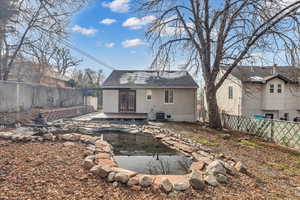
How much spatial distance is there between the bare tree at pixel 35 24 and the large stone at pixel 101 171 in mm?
9659

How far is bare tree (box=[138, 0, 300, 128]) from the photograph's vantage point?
8.42 m

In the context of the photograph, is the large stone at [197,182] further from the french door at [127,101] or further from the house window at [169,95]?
the french door at [127,101]

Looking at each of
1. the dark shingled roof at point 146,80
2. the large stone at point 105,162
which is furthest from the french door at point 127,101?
the large stone at point 105,162

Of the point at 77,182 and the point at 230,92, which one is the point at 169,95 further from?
the point at 77,182

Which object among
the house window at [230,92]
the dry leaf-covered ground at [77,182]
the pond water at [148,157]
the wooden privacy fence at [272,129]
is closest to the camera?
the dry leaf-covered ground at [77,182]

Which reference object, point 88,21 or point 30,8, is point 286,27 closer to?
point 88,21

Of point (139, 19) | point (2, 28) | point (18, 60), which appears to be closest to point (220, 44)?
point (139, 19)

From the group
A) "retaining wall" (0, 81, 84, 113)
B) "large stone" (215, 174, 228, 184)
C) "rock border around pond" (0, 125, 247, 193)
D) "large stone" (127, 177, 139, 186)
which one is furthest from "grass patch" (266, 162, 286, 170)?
"retaining wall" (0, 81, 84, 113)

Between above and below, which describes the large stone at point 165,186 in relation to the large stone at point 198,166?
above

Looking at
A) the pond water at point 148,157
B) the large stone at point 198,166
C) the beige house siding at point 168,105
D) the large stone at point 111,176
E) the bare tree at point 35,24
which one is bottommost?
the pond water at point 148,157

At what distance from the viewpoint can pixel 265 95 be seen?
14.3 meters

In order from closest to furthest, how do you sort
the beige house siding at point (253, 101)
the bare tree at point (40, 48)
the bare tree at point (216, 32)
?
1. the bare tree at point (216, 32)
2. the bare tree at point (40, 48)
3. the beige house siding at point (253, 101)

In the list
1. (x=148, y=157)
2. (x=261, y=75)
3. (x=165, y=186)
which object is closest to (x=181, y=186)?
(x=165, y=186)

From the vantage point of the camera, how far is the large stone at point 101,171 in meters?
3.25
